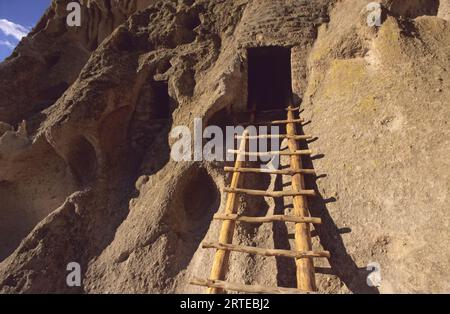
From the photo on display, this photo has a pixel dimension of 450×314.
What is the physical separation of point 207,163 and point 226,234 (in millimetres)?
988

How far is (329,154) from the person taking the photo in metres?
3.69

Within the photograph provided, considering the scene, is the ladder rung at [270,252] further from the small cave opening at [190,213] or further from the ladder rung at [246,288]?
the small cave opening at [190,213]

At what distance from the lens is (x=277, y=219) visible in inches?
124

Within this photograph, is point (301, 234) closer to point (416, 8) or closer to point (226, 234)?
point (226, 234)

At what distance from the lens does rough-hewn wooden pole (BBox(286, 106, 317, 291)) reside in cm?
264

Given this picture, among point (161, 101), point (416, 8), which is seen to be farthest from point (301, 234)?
point (416, 8)

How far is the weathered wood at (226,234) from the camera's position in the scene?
Answer: 9.16ft

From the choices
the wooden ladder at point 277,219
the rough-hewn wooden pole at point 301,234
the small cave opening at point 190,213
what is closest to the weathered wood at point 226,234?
the wooden ladder at point 277,219

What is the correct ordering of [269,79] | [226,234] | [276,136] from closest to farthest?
[226,234] < [276,136] < [269,79]

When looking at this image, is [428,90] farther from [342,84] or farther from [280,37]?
[280,37]

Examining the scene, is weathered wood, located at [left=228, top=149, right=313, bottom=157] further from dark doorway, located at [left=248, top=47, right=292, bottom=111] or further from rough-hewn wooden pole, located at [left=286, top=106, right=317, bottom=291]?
dark doorway, located at [left=248, top=47, right=292, bottom=111]

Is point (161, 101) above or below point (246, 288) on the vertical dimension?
above
